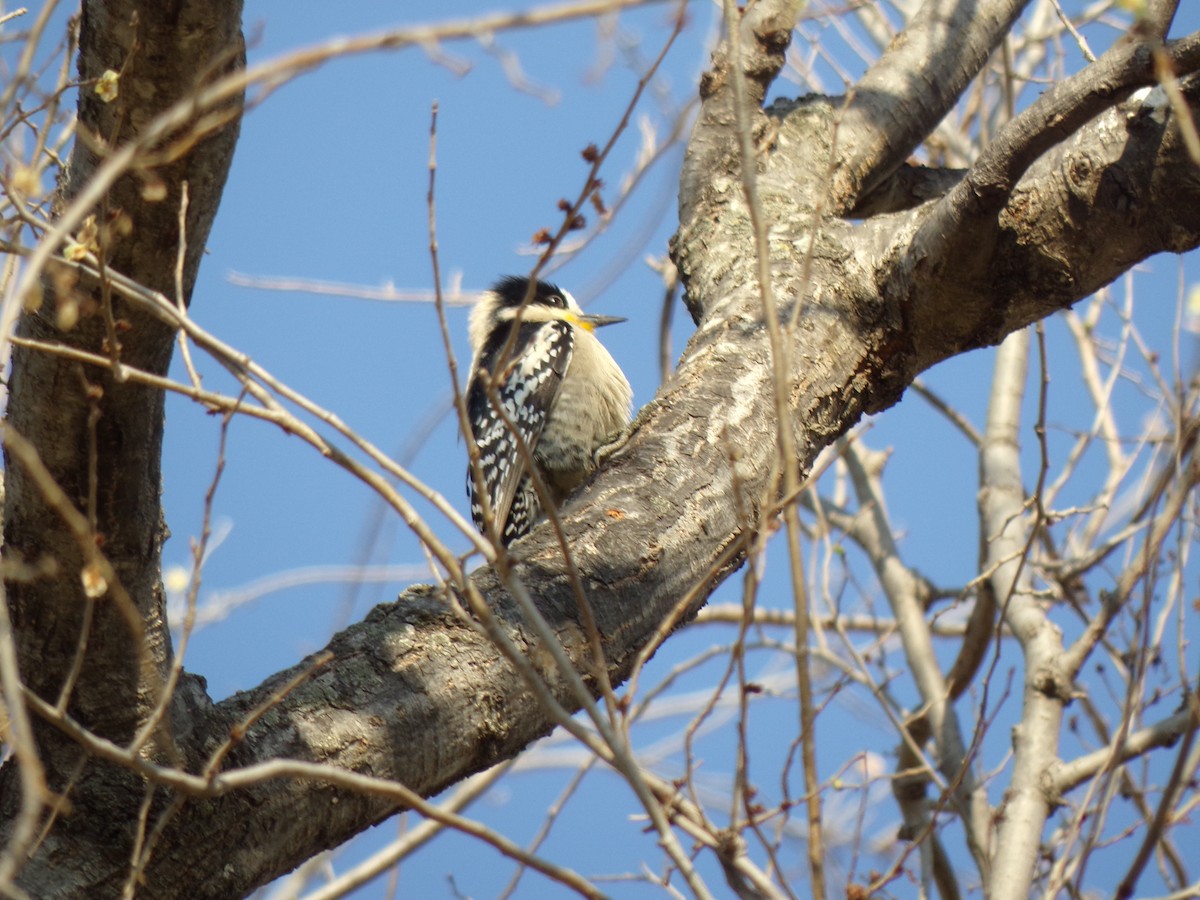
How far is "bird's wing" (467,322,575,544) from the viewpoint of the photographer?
220 inches

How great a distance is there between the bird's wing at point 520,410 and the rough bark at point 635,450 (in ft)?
7.26

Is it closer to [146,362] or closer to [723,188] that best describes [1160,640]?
[723,188]

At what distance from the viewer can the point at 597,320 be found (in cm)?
658

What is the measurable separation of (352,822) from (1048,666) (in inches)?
114

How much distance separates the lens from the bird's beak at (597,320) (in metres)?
6.57

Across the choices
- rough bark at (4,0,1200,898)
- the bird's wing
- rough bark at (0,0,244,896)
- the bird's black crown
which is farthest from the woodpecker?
rough bark at (0,0,244,896)

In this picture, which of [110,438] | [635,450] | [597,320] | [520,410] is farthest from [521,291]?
[110,438]

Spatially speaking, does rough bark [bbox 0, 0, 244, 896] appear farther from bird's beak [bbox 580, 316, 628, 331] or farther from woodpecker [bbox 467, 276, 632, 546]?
bird's beak [bbox 580, 316, 628, 331]

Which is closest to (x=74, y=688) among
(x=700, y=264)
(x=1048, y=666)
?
(x=700, y=264)

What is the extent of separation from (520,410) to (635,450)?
3.04 m

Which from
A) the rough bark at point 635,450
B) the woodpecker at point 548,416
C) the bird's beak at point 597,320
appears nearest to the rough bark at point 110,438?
the rough bark at point 635,450

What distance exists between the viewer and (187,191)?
1.89m

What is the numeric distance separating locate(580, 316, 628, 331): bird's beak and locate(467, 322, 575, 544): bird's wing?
0.47 m

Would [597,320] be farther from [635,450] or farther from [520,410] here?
[635,450]
